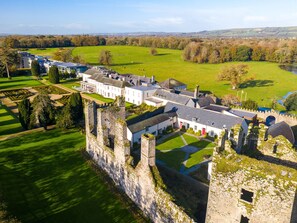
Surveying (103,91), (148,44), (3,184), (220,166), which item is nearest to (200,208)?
(220,166)

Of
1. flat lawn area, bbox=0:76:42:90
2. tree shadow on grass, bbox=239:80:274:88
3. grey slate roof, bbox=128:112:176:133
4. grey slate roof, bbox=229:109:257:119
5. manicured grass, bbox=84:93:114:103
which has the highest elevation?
grey slate roof, bbox=128:112:176:133

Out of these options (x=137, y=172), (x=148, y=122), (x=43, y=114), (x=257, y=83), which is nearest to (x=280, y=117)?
(x=148, y=122)

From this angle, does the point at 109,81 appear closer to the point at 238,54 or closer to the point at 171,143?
the point at 171,143

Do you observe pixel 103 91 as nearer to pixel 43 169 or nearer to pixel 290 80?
pixel 43 169

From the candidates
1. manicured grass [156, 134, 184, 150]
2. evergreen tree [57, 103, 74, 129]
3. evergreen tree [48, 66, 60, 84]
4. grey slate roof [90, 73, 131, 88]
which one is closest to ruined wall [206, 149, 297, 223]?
manicured grass [156, 134, 184, 150]

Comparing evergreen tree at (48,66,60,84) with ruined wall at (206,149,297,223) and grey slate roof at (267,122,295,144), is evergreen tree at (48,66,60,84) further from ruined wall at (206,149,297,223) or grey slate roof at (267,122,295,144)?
ruined wall at (206,149,297,223)

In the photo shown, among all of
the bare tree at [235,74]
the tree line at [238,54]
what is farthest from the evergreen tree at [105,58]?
the bare tree at [235,74]

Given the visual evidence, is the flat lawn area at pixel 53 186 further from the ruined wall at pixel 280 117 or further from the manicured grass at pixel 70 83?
the manicured grass at pixel 70 83
